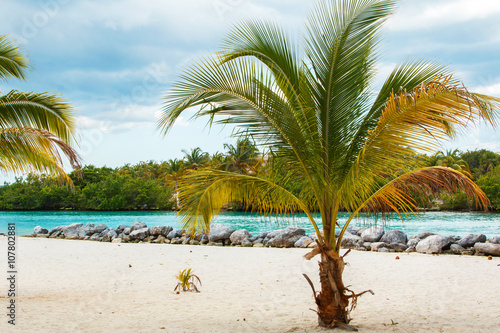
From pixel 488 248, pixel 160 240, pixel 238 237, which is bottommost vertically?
pixel 160 240

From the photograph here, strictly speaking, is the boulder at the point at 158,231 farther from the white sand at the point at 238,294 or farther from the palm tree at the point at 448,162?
the palm tree at the point at 448,162

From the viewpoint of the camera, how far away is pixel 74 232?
2275 centimetres

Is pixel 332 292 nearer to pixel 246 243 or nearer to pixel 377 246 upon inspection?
pixel 377 246

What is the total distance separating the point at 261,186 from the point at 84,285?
557cm

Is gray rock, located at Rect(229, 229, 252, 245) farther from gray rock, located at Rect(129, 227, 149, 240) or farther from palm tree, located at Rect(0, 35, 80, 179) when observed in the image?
palm tree, located at Rect(0, 35, 80, 179)

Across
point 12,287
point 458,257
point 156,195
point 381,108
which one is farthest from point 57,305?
point 156,195

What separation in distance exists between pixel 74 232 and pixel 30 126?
16.8 metres

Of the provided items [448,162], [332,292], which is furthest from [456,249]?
[448,162]

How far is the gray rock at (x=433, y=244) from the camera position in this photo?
14.4 m

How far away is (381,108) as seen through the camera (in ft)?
17.9

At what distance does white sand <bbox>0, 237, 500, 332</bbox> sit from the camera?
6.16 metres

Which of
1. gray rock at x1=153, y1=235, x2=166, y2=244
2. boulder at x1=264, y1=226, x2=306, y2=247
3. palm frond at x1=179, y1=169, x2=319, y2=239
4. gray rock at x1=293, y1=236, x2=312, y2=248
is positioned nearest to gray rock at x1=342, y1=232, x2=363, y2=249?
gray rock at x1=293, y1=236, x2=312, y2=248

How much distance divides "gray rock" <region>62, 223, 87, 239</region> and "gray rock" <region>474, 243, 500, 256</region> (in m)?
18.6

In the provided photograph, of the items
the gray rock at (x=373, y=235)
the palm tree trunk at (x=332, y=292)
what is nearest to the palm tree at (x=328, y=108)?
the palm tree trunk at (x=332, y=292)
